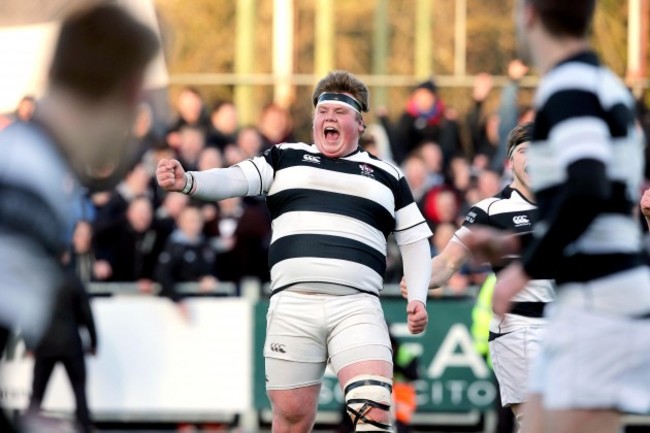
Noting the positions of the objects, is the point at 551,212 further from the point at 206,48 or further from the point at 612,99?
the point at 206,48

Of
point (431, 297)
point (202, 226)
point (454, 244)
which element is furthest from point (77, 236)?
point (454, 244)

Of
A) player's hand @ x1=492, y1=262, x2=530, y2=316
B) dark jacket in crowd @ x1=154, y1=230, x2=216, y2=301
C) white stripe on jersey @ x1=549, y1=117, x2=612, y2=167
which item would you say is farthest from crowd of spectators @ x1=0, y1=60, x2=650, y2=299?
white stripe on jersey @ x1=549, y1=117, x2=612, y2=167

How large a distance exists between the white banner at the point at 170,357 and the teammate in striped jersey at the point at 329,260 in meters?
6.46

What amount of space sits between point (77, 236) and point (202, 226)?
1.24 metres

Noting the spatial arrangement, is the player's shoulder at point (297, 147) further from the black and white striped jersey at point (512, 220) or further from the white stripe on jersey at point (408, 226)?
the black and white striped jersey at point (512, 220)

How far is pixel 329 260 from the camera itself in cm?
833

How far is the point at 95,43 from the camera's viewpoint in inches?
161

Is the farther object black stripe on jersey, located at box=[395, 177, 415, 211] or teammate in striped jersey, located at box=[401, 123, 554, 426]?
teammate in striped jersey, located at box=[401, 123, 554, 426]

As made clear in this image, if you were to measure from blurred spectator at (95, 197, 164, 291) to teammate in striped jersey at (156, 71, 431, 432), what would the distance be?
259 inches

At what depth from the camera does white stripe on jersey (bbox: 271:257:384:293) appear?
328 inches

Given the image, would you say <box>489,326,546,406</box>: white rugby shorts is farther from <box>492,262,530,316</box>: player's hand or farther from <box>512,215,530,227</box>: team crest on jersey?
<box>492,262,530,316</box>: player's hand

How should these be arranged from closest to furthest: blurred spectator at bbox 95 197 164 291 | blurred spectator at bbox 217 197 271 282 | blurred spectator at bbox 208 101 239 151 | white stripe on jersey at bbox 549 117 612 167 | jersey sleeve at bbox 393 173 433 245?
white stripe on jersey at bbox 549 117 612 167 → jersey sleeve at bbox 393 173 433 245 → blurred spectator at bbox 217 197 271 282 → blurred spectator at bbox 95 197 164 291 → blurred spectator at bbox 208 101 239 151

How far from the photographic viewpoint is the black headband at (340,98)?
868 centimetres

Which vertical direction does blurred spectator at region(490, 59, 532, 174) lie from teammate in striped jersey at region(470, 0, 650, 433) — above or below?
above
